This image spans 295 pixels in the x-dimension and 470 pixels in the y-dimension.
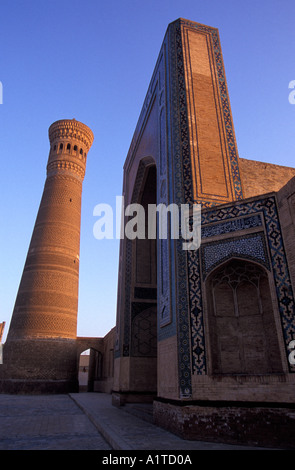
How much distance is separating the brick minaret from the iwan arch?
669 cm

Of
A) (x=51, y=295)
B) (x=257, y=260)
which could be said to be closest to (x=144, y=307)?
(x=257, y=260)

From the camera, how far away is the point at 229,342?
409 cm

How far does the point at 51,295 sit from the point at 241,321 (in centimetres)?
1059

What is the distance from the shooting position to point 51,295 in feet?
44.0

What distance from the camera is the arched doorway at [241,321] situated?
3939mm

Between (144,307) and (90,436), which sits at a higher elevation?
(144,307)

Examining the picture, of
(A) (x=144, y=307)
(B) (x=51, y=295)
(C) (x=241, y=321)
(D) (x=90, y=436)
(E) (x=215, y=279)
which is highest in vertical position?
(B) (x=51, y=295)

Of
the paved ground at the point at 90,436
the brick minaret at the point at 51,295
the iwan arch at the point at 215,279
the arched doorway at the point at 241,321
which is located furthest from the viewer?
the brick minaret at the point at 51,295

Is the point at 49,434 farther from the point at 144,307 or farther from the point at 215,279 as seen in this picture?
the point at 144,307

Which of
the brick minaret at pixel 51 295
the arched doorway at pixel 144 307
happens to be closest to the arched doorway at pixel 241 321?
the arched doorway at pixel 144 307

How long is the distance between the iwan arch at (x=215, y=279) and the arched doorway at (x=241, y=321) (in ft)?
0.04

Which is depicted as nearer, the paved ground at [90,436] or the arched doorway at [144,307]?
the paved ground at [90,436]

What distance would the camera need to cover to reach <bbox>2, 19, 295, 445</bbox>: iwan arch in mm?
3512

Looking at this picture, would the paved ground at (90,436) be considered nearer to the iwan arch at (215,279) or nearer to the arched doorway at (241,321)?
the iwan arch at (215,279)
